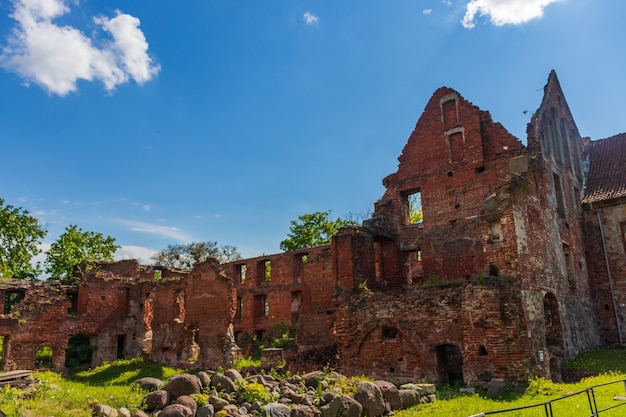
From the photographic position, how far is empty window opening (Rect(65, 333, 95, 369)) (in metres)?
29.1

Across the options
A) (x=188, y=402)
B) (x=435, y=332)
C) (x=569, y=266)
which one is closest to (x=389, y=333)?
(x=435, y=332)

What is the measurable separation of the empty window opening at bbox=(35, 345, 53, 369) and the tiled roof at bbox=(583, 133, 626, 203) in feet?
99.0

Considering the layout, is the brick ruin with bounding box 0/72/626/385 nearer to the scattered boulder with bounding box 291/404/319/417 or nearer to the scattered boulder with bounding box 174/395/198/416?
the scattered boulder with bounding box 291/404/319/417

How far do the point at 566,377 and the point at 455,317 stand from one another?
16.0ft

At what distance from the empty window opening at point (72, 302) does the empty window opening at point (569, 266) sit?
27.0 metres

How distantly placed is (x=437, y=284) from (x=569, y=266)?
7.94 meters

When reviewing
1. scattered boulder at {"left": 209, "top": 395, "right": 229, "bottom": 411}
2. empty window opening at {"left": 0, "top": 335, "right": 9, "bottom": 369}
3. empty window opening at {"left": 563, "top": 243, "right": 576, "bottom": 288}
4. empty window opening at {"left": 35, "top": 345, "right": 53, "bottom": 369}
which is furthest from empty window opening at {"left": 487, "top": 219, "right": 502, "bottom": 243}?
empty window opening at {"left": 0, "top": 335, "right": 9, "bottom": 369}

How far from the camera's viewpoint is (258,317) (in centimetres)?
3222

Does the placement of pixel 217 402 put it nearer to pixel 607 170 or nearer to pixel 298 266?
pixel 298 266

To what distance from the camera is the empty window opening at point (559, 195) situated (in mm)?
21141

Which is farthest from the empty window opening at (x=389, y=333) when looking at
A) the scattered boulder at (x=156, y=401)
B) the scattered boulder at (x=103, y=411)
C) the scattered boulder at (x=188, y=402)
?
the scattered boulder at (x=103, y=411)

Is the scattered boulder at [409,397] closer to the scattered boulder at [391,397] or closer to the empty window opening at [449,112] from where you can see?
the scattered boulder at [391,397]

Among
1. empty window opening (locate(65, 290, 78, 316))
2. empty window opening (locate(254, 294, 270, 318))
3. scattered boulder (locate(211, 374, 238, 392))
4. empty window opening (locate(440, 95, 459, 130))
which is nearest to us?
scattered boulder (locate(211, 374, 238, 392))

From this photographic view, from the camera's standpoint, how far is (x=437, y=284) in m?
16.6
